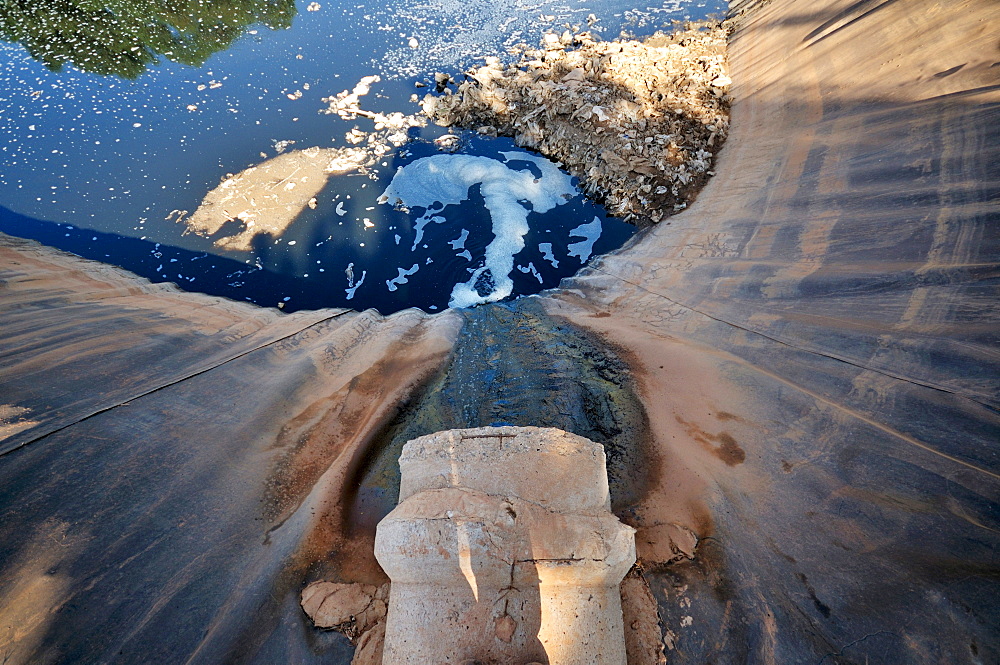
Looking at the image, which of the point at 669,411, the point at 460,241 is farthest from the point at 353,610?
the point at 460,241

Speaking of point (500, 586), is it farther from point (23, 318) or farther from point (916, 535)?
point (23, 318)

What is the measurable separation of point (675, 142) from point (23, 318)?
8.60 metres

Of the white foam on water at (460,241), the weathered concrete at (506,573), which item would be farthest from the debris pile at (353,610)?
the white foam on water at (460,241)

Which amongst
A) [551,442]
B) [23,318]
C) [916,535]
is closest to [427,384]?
[551,442]

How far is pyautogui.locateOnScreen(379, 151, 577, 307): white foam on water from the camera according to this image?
21.6 feet

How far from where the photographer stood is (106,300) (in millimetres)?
5254

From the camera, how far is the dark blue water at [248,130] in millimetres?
6418

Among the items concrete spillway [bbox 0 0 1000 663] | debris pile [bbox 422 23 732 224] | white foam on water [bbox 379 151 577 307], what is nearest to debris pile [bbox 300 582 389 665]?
concrete spillway [bbox 0 0 1000 663]

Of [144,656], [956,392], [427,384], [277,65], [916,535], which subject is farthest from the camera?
[277,65]

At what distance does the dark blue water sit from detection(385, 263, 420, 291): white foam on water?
1.8 inches

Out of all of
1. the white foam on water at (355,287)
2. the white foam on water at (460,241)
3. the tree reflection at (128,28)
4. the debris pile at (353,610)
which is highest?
the tree reflection at (128,28)

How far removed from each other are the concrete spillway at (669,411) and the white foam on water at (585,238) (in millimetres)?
555

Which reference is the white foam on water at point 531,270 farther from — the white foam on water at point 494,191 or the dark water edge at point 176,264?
the dark water edge at point 176,264

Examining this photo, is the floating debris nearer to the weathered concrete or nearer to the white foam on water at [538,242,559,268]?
the white foam on water at [538,242,559,268]
